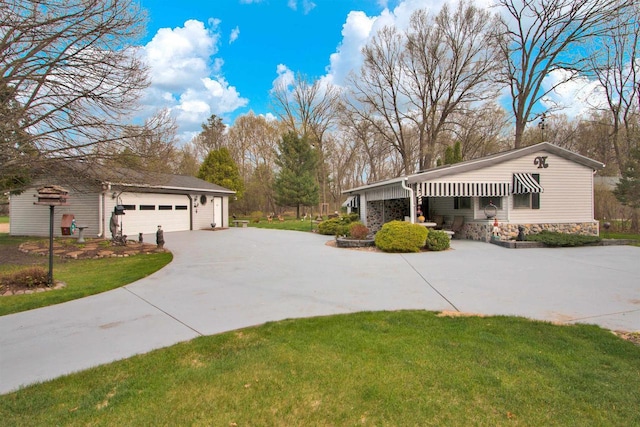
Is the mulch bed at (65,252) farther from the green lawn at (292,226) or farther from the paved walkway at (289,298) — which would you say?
the green lawn at (292,226)

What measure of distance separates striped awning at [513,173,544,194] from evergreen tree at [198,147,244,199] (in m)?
20.1

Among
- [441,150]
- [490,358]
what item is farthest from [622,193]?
[490,358]

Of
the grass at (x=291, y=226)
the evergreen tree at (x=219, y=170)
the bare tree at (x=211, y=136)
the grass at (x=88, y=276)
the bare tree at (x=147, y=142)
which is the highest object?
the bare tree at (x=211, y=136)

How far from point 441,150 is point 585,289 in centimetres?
2427

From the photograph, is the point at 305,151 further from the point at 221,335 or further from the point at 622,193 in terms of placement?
the point at 221,335

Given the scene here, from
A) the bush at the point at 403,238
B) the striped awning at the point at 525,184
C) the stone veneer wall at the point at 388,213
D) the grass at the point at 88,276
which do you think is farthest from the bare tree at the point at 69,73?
the stone veneer wall at the point at 388,213

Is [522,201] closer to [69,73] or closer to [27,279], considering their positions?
[69,73]

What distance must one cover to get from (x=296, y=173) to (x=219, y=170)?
6905 mm

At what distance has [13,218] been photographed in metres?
17.0

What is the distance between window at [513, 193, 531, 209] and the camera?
12.9 m

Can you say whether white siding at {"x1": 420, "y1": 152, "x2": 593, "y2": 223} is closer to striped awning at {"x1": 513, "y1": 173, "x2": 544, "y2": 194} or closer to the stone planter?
striped awning at {"x1": 513, "y1": 173, "x2": 544, "y2": 194}

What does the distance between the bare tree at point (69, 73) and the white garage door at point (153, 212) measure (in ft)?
34.6

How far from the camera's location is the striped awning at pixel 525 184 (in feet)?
40.3

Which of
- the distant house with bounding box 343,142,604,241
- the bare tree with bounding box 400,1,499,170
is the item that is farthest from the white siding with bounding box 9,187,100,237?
the bare tree with bounding box 400,1,499,170
